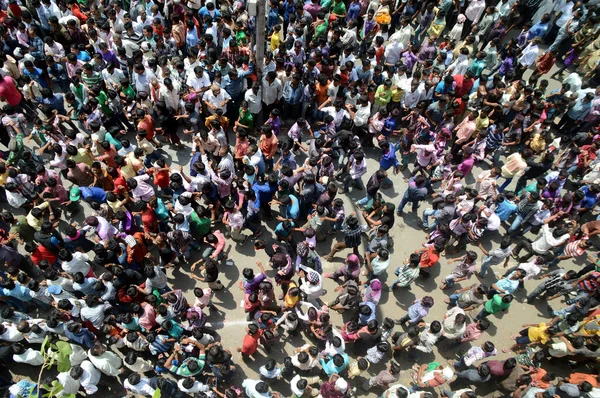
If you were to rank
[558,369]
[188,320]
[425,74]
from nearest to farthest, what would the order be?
[188,320], [558,369], [425,74]

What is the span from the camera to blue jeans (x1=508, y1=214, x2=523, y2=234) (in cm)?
891

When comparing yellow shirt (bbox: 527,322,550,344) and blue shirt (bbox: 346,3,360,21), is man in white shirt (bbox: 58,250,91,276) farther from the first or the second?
blue shirt (bbox: 346,3,360,21)

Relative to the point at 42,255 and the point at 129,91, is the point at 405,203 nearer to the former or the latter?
the point at 129,91

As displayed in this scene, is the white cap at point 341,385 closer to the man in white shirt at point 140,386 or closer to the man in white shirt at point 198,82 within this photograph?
the man in white shirt at point 140,386

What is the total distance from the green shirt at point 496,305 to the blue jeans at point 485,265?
1.21 meters

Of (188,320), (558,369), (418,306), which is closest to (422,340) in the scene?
(418,306)

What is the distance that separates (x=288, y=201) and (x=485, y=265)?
14.1ft

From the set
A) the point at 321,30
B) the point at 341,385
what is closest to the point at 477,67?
the point at 321,30

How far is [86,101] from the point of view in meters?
9.41

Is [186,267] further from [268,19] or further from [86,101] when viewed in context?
[268,19]

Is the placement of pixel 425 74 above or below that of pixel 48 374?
above

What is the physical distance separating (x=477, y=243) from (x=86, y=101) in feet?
30.8

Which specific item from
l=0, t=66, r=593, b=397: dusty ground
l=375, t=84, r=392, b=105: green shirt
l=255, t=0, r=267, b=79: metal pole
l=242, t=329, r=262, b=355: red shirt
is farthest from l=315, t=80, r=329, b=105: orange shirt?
l=242, t=329, r=262, b=355: red shirt

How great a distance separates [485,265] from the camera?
338 inches
